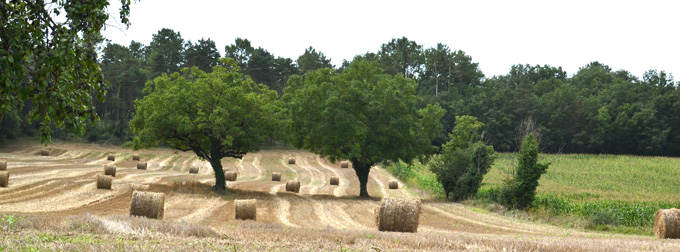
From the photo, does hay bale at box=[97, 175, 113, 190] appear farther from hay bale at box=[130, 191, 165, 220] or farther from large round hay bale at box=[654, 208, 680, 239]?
large round hay bale at box=[654, 208, 680, 239]

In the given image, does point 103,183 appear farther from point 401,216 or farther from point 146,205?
point 401,216

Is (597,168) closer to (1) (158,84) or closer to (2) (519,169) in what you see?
(2) (519,169)

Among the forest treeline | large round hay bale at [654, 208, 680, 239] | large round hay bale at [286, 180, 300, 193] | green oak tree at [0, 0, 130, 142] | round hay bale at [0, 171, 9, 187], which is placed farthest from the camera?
the forest treeline

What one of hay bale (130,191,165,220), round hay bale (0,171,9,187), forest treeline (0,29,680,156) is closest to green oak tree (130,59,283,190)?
round hay bale (0,171,9,187)

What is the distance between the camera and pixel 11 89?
719cm

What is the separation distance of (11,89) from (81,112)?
4.82 ft

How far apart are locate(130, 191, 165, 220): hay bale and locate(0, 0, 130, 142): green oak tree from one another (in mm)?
10798

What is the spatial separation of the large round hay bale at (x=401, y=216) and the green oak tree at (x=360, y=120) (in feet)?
46.2

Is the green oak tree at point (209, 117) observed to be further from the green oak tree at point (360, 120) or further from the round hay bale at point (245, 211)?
the round hay bale at point (245, 211)

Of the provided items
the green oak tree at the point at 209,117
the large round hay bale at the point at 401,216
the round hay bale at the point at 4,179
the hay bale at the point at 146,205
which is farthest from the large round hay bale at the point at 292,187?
the large round hay bale at the point at 401,216

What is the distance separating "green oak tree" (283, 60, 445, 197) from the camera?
33.2 meters

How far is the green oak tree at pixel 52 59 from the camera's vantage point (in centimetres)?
726

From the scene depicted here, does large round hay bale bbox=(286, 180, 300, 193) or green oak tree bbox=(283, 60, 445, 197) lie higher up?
green oak tree bbox=(283, 60, 445, 197)

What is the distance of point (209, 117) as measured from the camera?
30078mm
